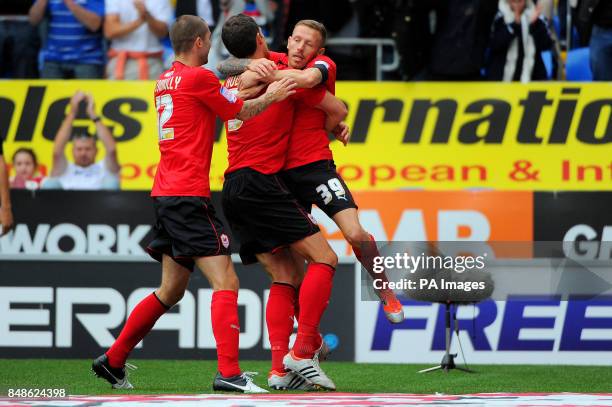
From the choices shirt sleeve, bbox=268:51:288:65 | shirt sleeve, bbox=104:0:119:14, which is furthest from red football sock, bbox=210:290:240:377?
shirt sleeve, bbox=104:0:119:14

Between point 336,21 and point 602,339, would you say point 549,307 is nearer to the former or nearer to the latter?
point 602,339

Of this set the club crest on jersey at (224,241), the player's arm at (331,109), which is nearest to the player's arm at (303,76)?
the player's arm at (331,109)

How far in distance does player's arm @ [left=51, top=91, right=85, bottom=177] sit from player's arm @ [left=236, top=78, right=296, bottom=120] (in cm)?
532

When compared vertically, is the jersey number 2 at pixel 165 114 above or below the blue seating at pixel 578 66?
above

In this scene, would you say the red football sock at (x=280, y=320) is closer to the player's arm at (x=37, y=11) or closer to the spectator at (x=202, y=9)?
the spectator at (x=202, y=9)

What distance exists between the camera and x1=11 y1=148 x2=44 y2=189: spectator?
12.1 m

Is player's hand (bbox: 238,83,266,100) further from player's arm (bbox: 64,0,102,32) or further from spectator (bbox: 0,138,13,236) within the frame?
player's arm (bbox: 64,0,102,32)

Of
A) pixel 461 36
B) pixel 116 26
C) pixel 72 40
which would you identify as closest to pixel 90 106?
pixel 72 40

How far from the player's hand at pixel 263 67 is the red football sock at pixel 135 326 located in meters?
1.43

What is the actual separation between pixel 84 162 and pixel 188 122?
16.8 feet

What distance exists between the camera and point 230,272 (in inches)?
287

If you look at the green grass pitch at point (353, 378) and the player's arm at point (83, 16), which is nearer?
the green grass pitch at point (353, 378)

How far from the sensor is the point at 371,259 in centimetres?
780

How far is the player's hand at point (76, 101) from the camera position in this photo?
12.4 meters
